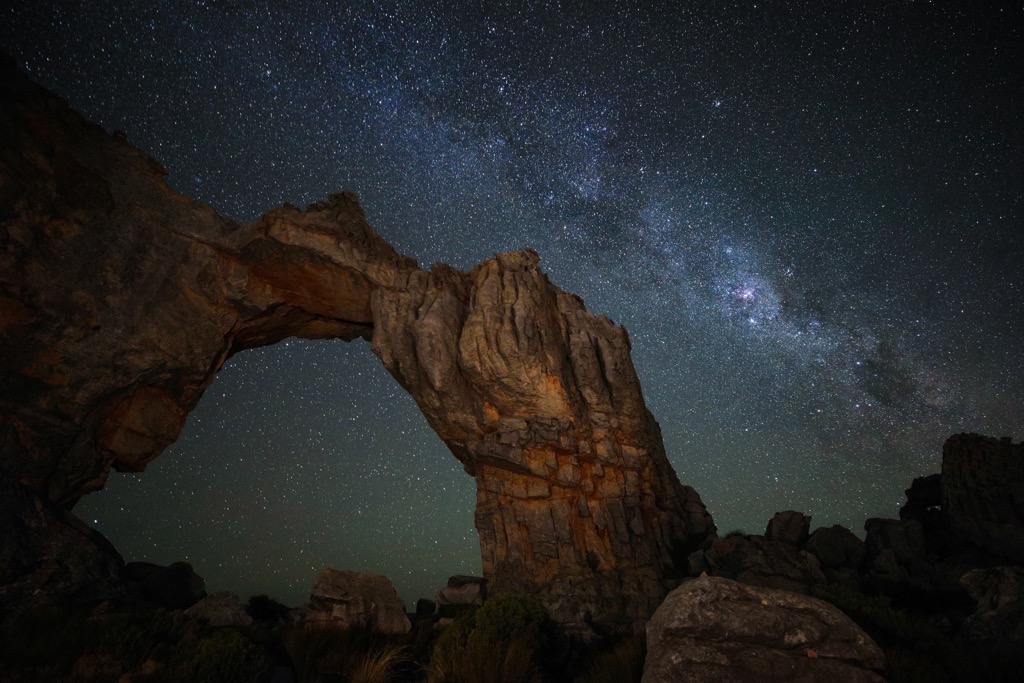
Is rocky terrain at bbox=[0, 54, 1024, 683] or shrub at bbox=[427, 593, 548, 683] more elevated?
rocky terrain at bbox=[0, 54, 1024, 683]

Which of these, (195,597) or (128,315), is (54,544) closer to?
(195,597)

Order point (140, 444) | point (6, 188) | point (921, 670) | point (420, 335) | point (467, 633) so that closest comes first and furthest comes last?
point (921, 670) < point (467, 633) < point (6, 188) < point (140, 444) < point (420, 335)

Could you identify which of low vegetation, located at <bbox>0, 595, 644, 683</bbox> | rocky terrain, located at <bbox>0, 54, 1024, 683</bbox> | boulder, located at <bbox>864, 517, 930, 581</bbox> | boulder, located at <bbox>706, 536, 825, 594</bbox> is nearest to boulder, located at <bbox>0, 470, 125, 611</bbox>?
rocky terrain, located at <bbox>0, 54, 1024, 683</bbox>

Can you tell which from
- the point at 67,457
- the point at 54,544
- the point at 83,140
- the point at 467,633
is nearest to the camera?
the point at 467,633

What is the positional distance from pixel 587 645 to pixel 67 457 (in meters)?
23.5

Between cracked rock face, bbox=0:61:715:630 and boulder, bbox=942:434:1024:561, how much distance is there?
12.5 m

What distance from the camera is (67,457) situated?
2067cm

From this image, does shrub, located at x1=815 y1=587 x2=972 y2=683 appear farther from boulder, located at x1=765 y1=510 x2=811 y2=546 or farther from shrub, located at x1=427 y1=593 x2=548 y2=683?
boulder, located at x1=765 y1=510 x2=811 y2=546

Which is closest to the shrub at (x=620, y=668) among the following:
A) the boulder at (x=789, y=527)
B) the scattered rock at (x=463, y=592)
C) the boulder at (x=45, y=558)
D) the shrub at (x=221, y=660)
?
the shrub at (x=221, y=660)

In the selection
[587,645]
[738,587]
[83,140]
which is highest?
[83,140]

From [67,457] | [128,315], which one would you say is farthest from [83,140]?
[67,457]

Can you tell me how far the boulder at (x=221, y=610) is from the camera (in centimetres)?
1380

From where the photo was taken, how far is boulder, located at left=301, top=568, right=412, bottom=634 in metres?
14.8

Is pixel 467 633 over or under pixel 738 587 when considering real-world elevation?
under
